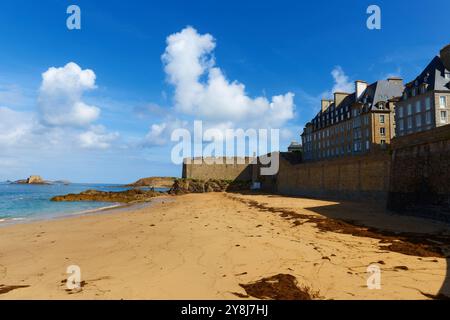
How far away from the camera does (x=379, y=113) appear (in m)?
46.0

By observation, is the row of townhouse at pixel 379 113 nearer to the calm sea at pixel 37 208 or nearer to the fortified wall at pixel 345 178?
the fortified wall at pixel 345 178

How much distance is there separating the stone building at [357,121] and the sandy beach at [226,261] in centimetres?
3575

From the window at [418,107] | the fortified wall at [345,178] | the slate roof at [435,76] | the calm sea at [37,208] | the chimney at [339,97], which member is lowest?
the calm sea at [37,208]

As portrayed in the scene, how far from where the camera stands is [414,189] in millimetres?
16953

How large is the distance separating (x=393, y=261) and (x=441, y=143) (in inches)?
396

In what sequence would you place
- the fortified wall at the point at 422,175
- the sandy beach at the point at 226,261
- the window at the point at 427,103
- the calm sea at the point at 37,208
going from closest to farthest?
the sandy beach at the point at 226,261, the fortified wall at the point at 422,175, the calm sea at the point at 37,208, the window at the point at 427,103

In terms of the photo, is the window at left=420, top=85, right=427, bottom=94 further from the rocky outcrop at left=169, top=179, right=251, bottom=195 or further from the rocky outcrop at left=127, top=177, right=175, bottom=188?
the rocky outcrop at left=127, top=177, right=175, bottom=188

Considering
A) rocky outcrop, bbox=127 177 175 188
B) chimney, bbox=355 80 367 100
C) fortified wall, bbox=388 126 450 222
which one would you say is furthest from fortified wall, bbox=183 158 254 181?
rocky outcrop, bbox=127 177 175 188

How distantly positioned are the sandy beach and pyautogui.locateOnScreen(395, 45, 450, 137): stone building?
97.5ft

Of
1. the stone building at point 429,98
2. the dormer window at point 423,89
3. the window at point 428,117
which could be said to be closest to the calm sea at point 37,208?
the stone building at point 429,98

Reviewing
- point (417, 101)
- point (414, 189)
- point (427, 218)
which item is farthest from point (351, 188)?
point (417, 101)

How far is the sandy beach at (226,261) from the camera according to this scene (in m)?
6.03

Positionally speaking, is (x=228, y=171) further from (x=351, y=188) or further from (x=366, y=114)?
(x=351, y=188)

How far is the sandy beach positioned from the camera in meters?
6.03
